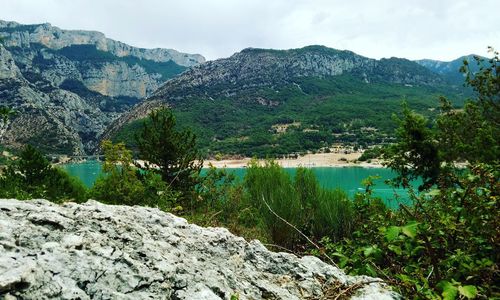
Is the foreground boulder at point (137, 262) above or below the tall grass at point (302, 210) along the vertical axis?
above

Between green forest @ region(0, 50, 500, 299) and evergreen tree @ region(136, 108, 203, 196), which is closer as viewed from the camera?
green forest @ region(0, 50, 500, 299)

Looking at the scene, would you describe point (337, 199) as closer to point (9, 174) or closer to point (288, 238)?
point (288, 238)

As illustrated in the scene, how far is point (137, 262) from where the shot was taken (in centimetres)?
259

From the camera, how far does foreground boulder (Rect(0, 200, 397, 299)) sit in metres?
2.23

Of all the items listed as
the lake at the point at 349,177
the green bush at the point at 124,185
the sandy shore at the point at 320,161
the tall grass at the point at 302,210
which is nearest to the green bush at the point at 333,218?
the tall grass at the point at 302,210

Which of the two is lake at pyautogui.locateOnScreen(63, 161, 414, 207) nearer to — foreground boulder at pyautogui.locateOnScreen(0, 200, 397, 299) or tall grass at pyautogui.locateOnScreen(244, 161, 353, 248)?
tall grass at pyautogui.locateOnScreen(244, 161, 353, 248)

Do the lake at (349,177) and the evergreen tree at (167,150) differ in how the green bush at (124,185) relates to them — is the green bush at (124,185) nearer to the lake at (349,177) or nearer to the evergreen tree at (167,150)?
the lake at (349,177)

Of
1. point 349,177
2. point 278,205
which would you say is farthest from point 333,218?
point 349,177

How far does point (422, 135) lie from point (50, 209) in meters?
18.6

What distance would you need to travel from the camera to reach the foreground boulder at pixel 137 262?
2.23 metres

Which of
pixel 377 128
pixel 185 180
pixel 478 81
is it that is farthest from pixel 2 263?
pixel 377 128

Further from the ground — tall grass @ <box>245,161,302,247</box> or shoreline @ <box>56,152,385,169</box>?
tall grass @ <box>245,161,302,247</box>

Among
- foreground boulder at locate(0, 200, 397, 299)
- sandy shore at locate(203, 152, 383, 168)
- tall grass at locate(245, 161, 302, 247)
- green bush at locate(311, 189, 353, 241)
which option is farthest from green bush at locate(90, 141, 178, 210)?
sandy shore at locate(203, 152, 383, 168)

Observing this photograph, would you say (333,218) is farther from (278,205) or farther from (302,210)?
(278,205)
